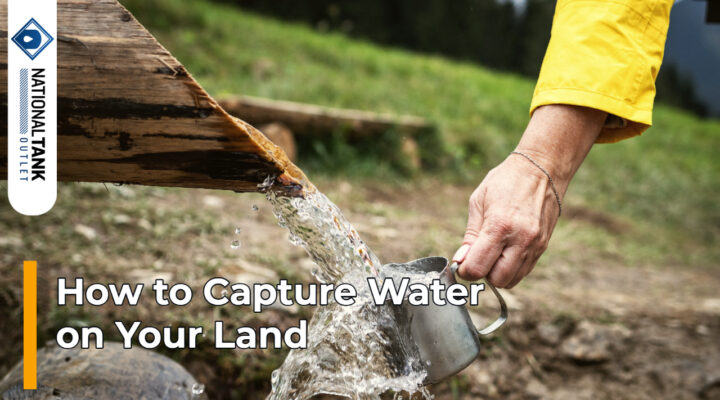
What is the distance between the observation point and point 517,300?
260cm

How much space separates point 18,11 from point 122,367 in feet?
3.31

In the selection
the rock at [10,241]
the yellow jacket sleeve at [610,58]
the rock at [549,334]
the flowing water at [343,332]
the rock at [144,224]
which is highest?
the yellow jacket sleeve at [610,58]

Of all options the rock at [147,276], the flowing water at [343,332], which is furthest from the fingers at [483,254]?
the rock at [147,276]

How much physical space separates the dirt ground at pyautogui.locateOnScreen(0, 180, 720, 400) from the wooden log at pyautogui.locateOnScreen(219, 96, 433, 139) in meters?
1.14

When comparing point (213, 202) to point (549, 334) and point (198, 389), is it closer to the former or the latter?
point (198, 389)

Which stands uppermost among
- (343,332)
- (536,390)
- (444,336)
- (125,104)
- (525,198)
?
(125,104)

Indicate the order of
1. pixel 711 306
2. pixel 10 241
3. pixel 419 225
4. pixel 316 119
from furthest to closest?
pixel 316 119, pixel 419 225, pixel 711 306, pixel 10 241

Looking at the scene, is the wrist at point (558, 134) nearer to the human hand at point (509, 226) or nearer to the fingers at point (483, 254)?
the human hand at point (509, 226)

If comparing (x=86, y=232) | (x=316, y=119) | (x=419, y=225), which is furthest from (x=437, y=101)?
(x=86, y=232)

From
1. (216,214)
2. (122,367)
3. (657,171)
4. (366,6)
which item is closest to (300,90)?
(216,214)

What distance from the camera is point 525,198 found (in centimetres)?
135

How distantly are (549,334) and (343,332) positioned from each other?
1.24 m

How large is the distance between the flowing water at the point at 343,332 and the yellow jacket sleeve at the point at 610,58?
2.02ft

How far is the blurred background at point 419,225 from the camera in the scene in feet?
7.23
